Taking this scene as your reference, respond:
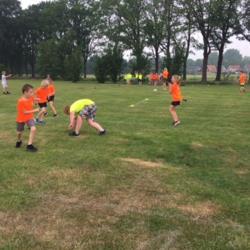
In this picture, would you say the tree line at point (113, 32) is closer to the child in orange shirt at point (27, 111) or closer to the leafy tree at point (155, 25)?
the leafy tree at point (155, 25)

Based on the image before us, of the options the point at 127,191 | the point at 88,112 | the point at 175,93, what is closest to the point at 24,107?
the point at 88,112

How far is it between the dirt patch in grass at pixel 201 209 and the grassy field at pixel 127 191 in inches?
0.6

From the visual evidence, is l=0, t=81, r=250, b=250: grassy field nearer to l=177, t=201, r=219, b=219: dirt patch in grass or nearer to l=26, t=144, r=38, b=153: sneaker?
l=177, t=201, r=219, b=219: dirt patch in grass

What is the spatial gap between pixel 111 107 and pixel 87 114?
28.5ft

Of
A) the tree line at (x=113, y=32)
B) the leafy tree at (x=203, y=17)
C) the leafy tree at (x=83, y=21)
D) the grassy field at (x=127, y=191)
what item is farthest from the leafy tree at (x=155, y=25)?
the grassy field at (x=127, y=191)

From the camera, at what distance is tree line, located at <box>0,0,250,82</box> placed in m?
58.4

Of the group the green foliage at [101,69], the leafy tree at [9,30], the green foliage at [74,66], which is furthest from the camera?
the leafy tree at [9,30]

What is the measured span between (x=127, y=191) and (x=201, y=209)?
1344 millimetres

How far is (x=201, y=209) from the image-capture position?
20.9ft

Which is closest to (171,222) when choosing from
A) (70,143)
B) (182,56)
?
(70,143)

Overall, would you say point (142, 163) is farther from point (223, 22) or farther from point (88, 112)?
point (223, 22)

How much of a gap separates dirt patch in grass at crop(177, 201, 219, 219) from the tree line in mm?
48525

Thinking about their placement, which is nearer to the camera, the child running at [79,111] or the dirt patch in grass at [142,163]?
the dirt patch in grass at [142,163]

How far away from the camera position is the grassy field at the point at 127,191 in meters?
5.42
